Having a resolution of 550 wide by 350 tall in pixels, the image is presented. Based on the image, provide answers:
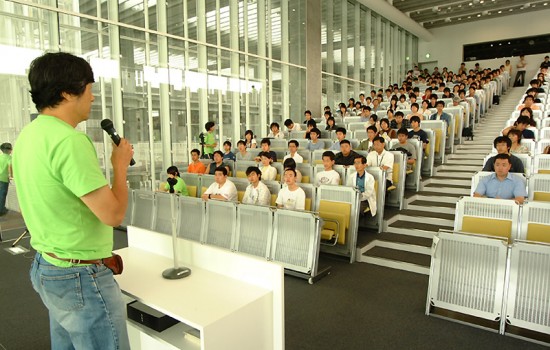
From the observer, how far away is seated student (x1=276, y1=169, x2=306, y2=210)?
4.89m

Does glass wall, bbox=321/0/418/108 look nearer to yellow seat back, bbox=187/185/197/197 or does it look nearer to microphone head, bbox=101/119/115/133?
yellow seat back, bbox=187/185/197/197

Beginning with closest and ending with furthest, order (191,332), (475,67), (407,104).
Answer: (191,332) → (407,104) → (475,67)

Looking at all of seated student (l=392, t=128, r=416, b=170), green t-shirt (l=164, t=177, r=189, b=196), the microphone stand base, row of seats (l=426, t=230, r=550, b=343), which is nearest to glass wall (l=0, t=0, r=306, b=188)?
green t-shirt (l=164, t=177, r=189, b=196)

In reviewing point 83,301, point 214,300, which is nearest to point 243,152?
point 214,300

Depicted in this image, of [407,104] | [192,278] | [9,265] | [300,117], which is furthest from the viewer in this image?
[300,117]

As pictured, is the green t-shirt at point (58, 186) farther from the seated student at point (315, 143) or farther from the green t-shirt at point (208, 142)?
the green t-shirt at point (208, 142)

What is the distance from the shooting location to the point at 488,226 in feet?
12.4

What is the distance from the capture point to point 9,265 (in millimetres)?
4957

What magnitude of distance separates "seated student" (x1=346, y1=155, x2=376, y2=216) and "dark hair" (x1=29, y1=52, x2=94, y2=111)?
4.26 meters

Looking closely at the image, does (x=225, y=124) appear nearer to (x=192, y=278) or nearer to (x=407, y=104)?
(x=407, y=104)

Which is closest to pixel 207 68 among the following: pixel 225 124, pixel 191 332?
pixel 225 124

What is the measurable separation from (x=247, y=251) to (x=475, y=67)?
1947 cm

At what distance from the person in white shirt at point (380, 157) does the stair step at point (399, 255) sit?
124cm

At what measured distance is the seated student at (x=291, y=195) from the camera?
4.89m
